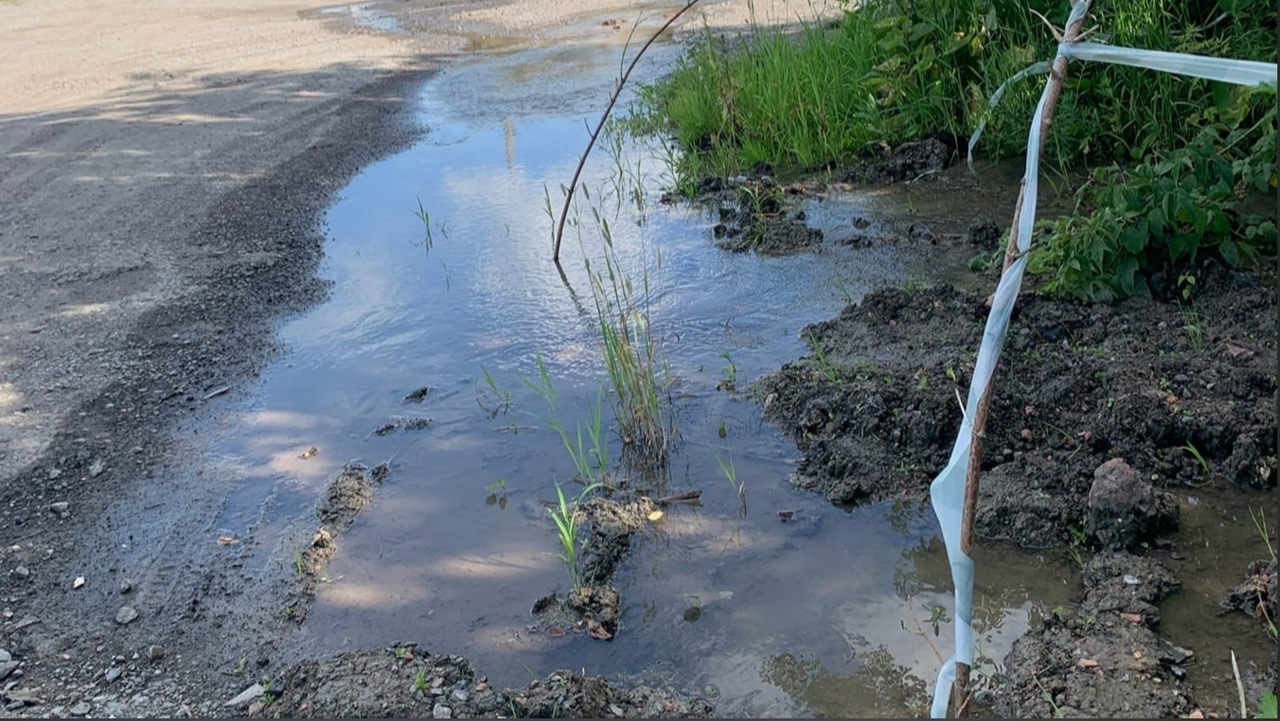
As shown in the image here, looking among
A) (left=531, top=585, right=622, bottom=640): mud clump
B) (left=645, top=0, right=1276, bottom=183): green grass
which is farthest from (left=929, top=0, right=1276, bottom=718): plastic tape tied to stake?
(left=645, top=0, right=1276, bottom=183): green grass

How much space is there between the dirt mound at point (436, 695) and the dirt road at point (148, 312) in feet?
0.82

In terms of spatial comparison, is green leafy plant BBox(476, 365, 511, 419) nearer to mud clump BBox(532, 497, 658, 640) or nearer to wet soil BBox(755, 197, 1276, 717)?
mud clump BBox(532, 497, 658, 640)

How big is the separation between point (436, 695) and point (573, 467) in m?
1.27

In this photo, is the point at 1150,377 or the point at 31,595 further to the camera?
the point at 1150,377

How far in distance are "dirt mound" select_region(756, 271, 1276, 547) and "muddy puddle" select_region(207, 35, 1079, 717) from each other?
0.48 feet

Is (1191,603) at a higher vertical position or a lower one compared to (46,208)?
lower

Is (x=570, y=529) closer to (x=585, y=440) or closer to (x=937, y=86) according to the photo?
(x=585, y=440)

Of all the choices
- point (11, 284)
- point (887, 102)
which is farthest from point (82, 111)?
point (887, 102)

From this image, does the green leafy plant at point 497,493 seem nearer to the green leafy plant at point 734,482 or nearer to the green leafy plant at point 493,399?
the green leafy plant at point 493,399

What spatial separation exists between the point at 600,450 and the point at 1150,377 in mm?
1982

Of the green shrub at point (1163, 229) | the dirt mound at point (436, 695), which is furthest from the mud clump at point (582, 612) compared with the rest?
the green shrub at point (1163, 229)

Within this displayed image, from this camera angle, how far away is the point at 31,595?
3301 millimetres

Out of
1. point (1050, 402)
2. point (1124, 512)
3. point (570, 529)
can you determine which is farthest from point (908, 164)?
point (570, 529)

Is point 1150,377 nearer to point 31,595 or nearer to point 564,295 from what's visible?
point 564,295
